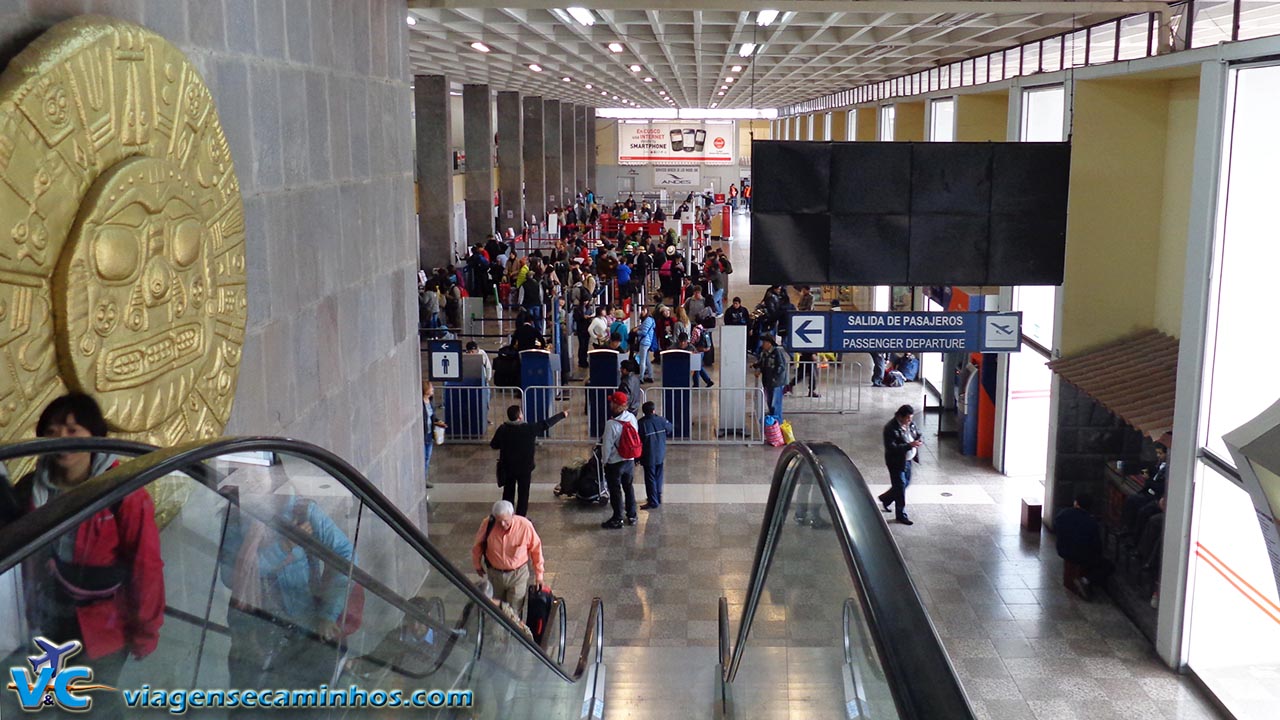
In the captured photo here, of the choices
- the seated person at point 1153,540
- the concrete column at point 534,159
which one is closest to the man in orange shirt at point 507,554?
the seated person at point 1153,540

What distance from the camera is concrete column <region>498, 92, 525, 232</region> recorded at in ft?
123

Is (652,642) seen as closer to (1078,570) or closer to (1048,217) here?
(1078,570)

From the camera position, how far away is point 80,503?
1.91 meters

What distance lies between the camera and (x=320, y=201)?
7035mm

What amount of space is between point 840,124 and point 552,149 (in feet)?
56.8

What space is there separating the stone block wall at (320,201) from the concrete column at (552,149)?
37.4m

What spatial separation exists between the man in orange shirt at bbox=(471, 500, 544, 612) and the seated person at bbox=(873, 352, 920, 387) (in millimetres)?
11984

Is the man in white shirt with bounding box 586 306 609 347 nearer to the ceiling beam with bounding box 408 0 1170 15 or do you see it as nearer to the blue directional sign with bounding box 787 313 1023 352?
the blue directional sign with bounding box 787 313 1023 352

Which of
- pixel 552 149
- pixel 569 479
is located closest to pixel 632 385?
pixel 569 479

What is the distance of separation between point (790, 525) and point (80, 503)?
3.93 metres

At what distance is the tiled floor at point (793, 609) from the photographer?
7.34m

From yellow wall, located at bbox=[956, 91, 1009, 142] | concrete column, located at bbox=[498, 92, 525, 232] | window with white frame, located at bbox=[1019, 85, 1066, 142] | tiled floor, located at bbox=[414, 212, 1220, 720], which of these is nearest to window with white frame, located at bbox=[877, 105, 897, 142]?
yellow wall, located at bbox=[956, 91, 1009, 142]

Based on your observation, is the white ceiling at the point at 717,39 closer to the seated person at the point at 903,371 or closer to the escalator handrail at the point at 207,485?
the seated person at the point at 903,371

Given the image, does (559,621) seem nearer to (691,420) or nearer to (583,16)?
(691,420)
